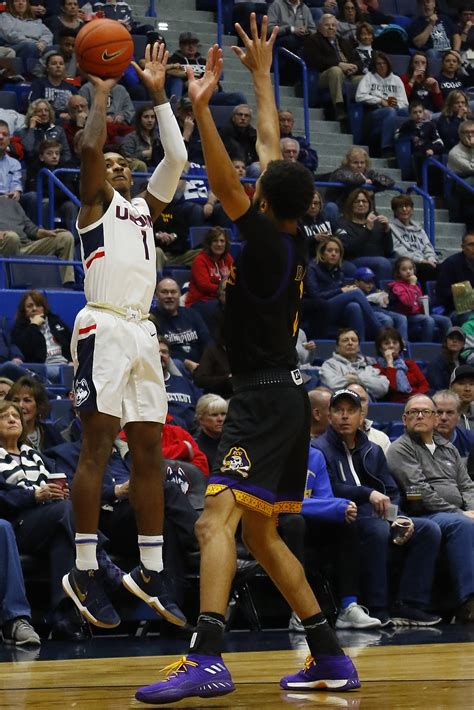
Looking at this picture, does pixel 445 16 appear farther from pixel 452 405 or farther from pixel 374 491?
pixel 374 491

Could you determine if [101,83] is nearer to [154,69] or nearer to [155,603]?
[154,69]

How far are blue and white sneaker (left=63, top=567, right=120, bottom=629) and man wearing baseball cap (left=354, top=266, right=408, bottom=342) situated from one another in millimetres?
7371

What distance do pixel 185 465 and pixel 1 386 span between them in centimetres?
136

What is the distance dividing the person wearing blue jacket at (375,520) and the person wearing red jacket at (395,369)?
2678mm

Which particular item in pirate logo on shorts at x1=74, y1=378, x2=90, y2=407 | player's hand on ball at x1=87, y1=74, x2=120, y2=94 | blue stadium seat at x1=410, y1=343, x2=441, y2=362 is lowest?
blue stadium seat at x1=410, y1=343, x2=441, y2=362

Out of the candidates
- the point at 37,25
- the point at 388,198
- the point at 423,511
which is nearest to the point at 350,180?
the point at 388,198

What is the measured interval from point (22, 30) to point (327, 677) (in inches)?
420

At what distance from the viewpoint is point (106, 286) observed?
5957mm

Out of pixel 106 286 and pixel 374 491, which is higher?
pixel 106 286

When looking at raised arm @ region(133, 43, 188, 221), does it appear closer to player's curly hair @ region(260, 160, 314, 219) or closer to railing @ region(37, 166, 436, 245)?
player's curly hair @ region(260, 160, 314, 219)

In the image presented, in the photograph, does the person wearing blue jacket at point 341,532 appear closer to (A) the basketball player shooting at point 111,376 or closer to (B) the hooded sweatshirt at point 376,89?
(A) the basketball player shooting at point 111,376

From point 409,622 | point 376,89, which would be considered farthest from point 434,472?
point 376,89

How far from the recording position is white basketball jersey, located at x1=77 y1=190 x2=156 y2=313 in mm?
5953

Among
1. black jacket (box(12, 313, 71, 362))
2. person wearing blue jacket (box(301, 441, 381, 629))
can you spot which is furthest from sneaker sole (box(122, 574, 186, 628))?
black jacket (box(12, 313, 71, 362))
